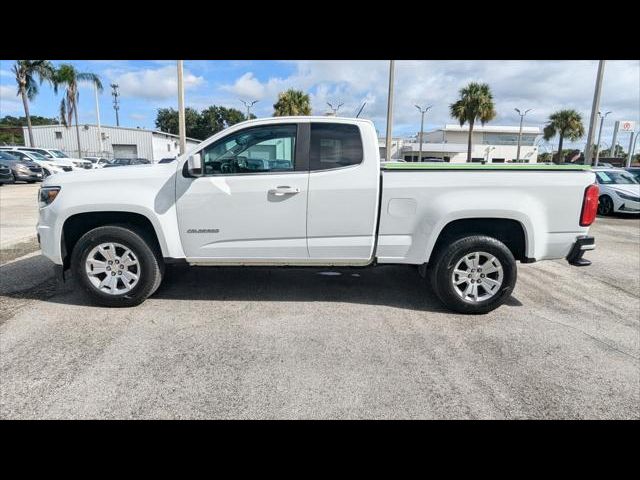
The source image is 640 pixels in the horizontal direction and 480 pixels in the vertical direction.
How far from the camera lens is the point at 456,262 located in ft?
13.9

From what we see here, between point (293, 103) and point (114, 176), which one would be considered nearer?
point (114, 176)

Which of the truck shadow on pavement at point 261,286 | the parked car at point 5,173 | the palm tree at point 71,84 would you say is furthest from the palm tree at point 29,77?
the truck shadow on pavement at point 261,286

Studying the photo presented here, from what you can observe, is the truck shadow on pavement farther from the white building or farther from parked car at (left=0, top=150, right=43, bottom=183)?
the white building

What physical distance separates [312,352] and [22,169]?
2117 centimetres

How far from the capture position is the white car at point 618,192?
1202 centimetres

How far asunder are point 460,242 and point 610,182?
39.5 ft

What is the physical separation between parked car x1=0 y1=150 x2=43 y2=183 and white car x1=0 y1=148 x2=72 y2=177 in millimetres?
387

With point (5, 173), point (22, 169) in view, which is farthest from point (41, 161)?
point (5, 173)

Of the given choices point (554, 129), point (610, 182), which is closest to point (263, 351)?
point (610, 182)

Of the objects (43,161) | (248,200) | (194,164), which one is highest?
(194,164)

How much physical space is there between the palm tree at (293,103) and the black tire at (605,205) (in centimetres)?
2453

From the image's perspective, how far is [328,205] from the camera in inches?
165

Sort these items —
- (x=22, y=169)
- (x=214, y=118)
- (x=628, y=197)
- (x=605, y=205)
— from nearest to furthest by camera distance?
(x=628, y=197), (x=605, y=205), (x=22, y=169), (x=214, y=118)

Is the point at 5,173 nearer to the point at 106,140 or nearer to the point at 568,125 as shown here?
the point at 106,140
